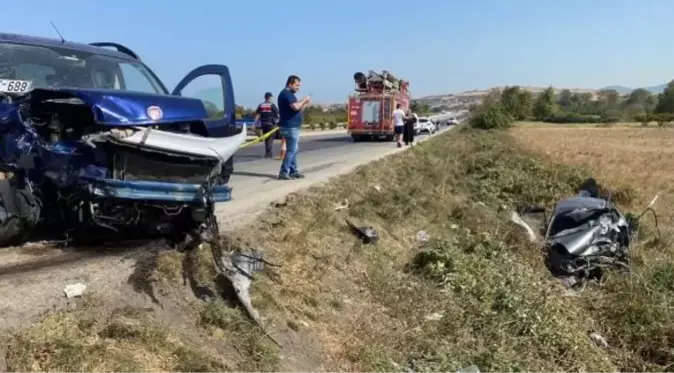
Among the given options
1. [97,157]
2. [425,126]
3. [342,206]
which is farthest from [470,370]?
[425,126]

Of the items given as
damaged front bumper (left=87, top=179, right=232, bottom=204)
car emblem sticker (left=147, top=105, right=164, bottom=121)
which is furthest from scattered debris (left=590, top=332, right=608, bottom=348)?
car emblem sticker (left=147, top=105, right=164, bottom=121)

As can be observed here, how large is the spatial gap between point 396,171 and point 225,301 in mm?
9400

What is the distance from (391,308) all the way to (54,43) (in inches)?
169

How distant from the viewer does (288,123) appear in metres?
10.1

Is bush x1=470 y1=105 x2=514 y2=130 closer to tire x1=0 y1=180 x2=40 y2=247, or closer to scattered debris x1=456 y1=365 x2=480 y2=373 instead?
scattered debris x1=456 y1=365 x2=480 y2=373

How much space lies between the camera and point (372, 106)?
30.2 metres

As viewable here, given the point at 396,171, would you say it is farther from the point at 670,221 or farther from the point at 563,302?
the point at 563,302

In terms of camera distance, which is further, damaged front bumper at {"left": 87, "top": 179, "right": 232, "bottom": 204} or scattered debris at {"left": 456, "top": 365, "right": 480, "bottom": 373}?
scattered debris at {"left": 456, "top": 365, "right": 480, "bottom": 373}

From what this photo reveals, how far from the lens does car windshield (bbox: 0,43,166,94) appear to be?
221 inches

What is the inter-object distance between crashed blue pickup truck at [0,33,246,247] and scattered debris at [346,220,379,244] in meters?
2.83

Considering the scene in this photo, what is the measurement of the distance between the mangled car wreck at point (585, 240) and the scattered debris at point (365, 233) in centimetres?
298

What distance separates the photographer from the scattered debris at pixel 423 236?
9.52 metres

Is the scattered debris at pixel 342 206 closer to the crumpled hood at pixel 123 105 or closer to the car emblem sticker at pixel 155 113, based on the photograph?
the crumpled hood at pixel 123 105

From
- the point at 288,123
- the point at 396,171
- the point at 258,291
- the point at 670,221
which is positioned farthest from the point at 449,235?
the point at 670,221
